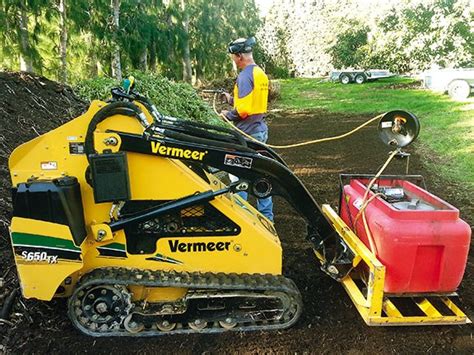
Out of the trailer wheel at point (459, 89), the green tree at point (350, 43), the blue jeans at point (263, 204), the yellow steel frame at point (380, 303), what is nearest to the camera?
the yellow steel frame at point (380, 303)

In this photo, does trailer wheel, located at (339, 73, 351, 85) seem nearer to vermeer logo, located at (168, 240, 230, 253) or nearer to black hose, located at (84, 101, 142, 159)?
vermeer logo, located at (168, 240, 230, 253)

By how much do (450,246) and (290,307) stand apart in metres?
1.30

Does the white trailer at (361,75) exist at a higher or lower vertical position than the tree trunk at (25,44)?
lower

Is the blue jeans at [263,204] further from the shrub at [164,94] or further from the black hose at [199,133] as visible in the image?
the shrub at [164,94]

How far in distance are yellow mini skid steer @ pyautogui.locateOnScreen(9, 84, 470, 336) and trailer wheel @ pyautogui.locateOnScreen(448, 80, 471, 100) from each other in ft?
53.4

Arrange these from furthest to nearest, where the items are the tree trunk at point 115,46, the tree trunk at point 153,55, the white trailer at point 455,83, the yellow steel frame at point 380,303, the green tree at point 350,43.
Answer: the green tree at point 350,43 < the white trailer at point 455,83 < the tree trunk at point 153,55 < the tree trunk at point 115,46 < the yellow steel frame at point 380,303

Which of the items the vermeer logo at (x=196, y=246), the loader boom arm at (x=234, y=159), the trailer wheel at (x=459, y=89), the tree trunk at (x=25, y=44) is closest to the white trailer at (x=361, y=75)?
the trailer wheel at (x=459, y=89)

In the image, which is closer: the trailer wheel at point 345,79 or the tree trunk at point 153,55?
the tree trunk at point 153,55

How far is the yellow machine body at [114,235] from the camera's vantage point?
3.50 m

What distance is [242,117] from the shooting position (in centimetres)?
512

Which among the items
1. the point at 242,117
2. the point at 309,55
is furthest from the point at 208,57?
the point at 242,117

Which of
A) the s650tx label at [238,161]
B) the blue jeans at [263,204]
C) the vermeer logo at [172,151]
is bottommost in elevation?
the blue jeans at [263,204]

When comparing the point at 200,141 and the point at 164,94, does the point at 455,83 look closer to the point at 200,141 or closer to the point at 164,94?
the point at 164,94

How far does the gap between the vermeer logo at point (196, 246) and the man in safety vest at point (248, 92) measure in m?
1.40
